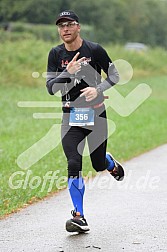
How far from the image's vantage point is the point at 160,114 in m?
23.3

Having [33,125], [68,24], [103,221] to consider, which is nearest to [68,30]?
[68,24]

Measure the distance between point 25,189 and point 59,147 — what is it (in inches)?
182

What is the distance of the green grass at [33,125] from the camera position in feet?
34.4

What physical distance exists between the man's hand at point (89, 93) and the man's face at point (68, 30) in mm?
498

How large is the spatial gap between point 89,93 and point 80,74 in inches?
11.0

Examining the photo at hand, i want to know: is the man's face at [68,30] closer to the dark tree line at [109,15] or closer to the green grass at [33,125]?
the green grass at [33,125]

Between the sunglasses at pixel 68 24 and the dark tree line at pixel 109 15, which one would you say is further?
the dark tree line at pixel 109 15

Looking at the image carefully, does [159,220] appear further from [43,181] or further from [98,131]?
[43,181]

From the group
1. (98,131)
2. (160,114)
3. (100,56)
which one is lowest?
(160,114)

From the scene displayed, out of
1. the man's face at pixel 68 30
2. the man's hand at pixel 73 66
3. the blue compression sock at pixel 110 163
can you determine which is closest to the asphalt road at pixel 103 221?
the blue compression sock at pixel 110 163

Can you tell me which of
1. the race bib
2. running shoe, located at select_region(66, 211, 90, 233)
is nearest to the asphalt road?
running shoe, located at select_region(66, 211, 90, 233)

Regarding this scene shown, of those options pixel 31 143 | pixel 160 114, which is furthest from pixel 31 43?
pixel 31 143

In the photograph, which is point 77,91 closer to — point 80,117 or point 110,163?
point 80,117

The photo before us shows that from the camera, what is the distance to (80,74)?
7.19 m
